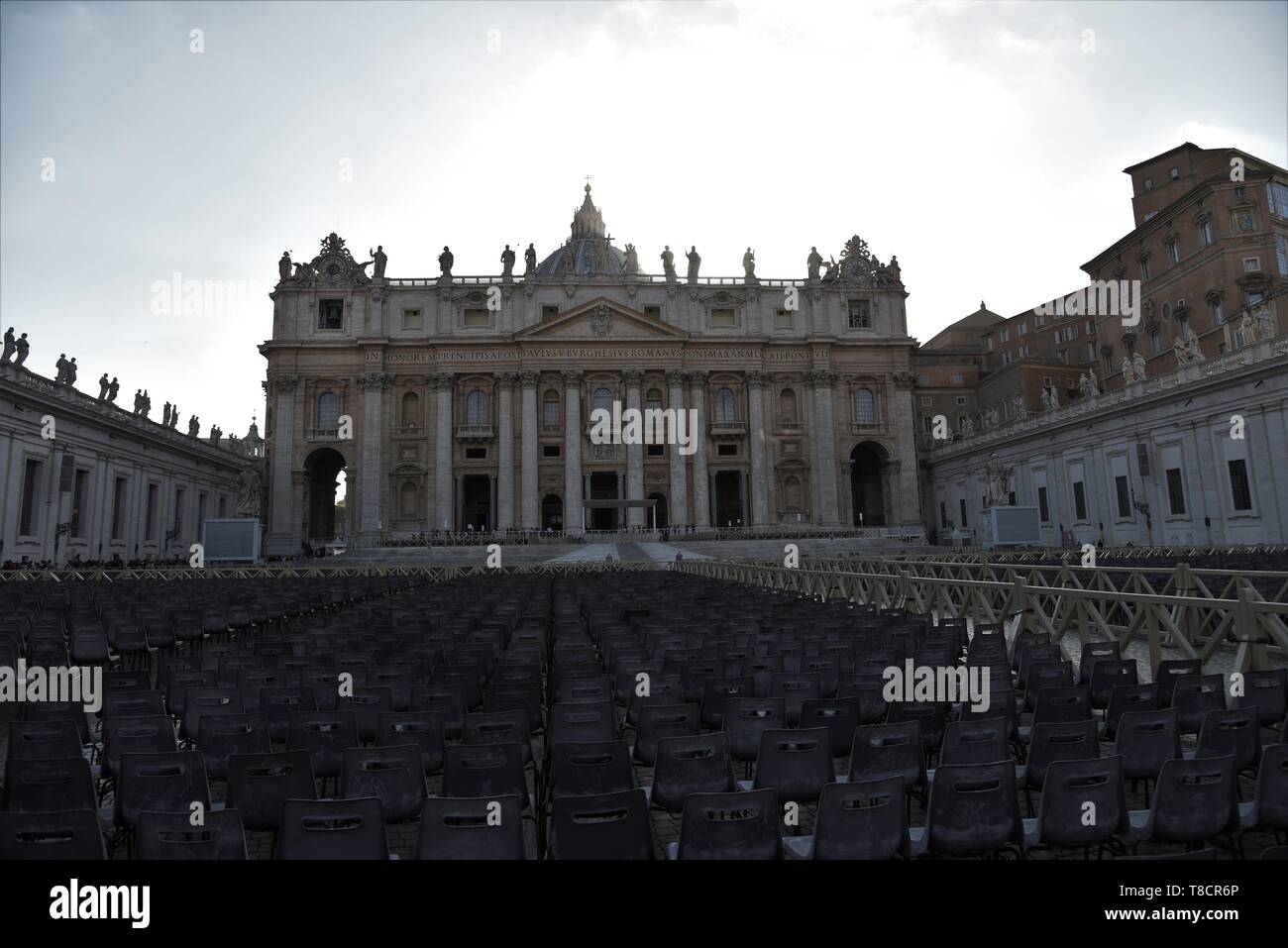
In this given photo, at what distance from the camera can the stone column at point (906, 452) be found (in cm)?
6283

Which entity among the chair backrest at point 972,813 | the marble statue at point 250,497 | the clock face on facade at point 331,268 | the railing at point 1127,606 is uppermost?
the clock face on facade at point 331,268

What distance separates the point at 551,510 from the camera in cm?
6338

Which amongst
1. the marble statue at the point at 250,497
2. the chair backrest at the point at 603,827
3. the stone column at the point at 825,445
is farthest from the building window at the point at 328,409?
the chair backrest at the point at 603,827

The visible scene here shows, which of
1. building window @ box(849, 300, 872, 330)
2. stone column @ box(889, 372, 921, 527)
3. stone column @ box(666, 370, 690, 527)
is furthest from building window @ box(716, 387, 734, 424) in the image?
stone column @ box(889, 372, 921, 527)

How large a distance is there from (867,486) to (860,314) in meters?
15.7

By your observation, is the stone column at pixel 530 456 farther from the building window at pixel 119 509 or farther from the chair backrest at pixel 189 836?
the chair backrest at pixel 189 836

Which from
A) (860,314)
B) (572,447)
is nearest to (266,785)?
(572,447)

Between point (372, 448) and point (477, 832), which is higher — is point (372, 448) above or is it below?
above

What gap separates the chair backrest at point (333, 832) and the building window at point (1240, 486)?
41.6m

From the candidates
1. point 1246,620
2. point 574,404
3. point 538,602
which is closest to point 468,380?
point 574,404

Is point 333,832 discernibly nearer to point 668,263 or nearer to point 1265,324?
point 1265,324

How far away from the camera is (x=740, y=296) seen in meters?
66.1
